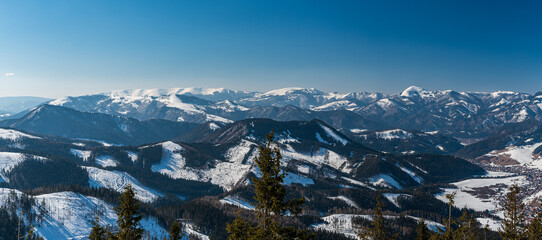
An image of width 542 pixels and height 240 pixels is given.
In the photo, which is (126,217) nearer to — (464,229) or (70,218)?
(464,229)

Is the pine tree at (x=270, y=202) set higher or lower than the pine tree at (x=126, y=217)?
higher

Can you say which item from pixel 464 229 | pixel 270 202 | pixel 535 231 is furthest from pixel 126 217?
pixel 535 231

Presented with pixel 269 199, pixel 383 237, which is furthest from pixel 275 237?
pixel 383 237

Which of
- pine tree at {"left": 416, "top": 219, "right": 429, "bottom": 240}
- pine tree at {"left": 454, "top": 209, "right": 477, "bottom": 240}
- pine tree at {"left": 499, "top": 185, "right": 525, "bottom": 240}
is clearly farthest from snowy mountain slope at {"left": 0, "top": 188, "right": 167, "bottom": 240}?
pine tree at {"left": 499, "top": 185, "right": 525, "bottom": 240}

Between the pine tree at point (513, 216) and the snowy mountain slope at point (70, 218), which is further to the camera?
the snowy mountain slope at point (70, 218)

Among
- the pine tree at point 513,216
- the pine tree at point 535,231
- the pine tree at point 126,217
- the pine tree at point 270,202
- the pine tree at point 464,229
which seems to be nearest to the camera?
the pine tree at point 270,202

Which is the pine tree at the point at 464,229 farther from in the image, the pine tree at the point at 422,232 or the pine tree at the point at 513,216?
the pine tree at the point at 422,232

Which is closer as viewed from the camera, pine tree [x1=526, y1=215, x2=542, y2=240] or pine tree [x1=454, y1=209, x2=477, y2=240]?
pine tree [x1=454, y1=209, x2=477, y2=240]

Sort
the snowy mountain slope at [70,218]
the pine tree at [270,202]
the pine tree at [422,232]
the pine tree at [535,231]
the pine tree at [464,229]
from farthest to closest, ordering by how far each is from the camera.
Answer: the snowy mountain slope at [70,218]
the pine tree at [422,232]
the pine tree at [535,231]
the pine tree at [464,229]
the pine tree at [270,202]

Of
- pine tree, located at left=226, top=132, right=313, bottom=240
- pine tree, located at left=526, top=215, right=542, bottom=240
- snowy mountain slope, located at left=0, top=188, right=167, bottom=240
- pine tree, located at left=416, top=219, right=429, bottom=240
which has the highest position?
pine tree, located at left=226, top=132, right=313, bottom=240

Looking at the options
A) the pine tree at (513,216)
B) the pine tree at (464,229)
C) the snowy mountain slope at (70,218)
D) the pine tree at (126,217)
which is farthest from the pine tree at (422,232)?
the snowy mountain slope at (70,218)

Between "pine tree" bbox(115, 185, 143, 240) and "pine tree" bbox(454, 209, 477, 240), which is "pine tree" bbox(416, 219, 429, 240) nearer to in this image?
"pine tree" bbox(454, 209, 477, 240)

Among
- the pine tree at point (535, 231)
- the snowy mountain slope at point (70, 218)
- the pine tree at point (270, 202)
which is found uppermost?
the pine tree at point (270, 202)
